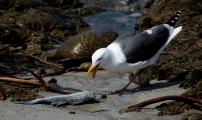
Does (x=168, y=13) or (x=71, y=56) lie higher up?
(x=168, y=13)

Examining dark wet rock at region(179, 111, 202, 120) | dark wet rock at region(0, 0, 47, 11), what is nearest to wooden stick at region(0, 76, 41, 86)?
dark wet rock at region(179, 111, 202, 120)

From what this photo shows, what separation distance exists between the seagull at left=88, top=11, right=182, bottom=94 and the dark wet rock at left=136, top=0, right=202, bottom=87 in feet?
0.92

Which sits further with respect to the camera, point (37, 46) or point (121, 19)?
point (121, 19)

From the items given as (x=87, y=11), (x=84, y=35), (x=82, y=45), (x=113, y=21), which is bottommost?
(x=82, y=45)

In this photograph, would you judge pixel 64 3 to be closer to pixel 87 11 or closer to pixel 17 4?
pixel 87 11

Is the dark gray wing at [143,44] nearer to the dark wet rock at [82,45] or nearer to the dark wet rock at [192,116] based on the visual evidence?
the dark wet rock at [192,116]

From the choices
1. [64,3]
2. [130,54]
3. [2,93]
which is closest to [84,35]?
[130,54]

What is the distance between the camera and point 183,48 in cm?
809

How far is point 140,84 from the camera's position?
7.03 metres

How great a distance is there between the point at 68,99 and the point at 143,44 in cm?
139

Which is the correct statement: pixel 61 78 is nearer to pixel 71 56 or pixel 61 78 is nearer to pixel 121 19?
pixel 71 56

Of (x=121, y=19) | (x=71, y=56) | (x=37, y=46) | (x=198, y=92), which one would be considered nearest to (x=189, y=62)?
(x=198, y=92)

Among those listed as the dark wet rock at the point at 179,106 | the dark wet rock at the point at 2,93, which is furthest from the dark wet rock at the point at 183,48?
the dark wet rock at the point at 2,93

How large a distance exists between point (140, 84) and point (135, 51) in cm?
48
